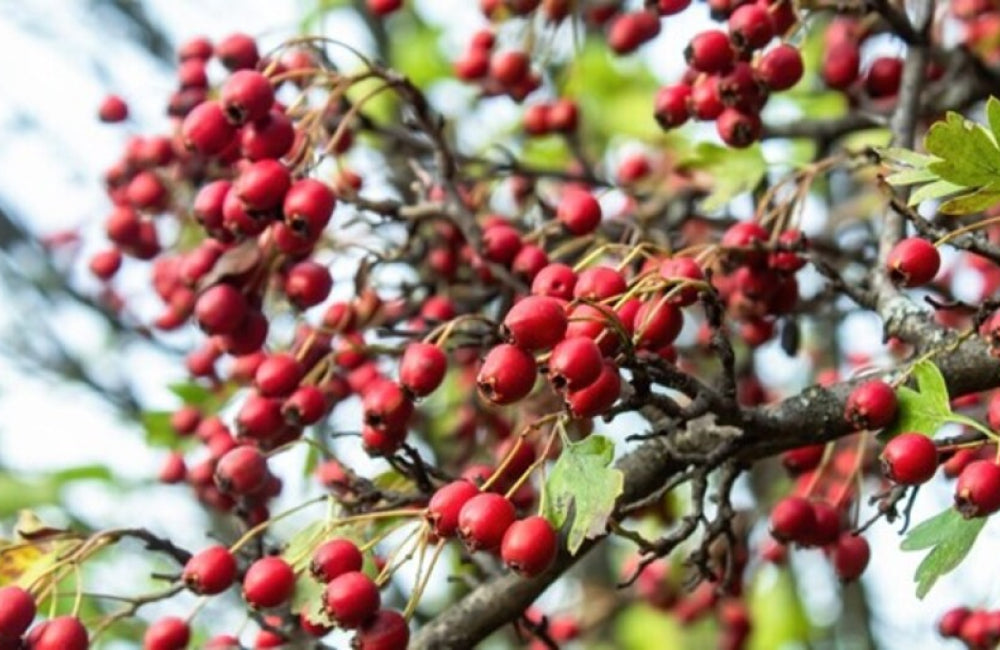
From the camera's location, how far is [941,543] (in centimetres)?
201

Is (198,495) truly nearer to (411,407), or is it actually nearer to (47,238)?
(411,407)

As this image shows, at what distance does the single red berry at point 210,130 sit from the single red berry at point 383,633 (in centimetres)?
87

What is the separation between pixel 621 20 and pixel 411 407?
52.3 inches

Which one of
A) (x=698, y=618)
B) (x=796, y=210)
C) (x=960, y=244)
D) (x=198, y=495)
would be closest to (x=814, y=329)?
(x=698, y=618)

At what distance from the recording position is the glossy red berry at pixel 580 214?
8.84 feet

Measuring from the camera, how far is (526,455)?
2.17m

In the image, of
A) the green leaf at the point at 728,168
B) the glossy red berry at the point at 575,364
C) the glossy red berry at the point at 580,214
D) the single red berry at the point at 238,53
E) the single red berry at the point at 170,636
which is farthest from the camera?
the green leaf at the point at 728,168

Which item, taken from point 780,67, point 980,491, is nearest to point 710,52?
point 780,67

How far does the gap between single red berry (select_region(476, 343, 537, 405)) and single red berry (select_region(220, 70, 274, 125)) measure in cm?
79

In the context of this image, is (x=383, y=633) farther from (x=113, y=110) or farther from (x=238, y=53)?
(x=113, y=110)

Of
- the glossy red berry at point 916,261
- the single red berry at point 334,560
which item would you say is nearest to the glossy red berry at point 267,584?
the single red berry at point 334,560

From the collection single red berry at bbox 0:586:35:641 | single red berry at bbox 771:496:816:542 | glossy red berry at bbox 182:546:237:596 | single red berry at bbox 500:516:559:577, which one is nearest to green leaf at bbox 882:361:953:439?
single red berry at bbox 771:496:816:542

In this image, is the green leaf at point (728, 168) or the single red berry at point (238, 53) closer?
the single red berry at point (238, 53)

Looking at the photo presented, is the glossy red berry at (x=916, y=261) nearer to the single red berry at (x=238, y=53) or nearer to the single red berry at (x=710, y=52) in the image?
the single red berry at (x=710, y=52)
